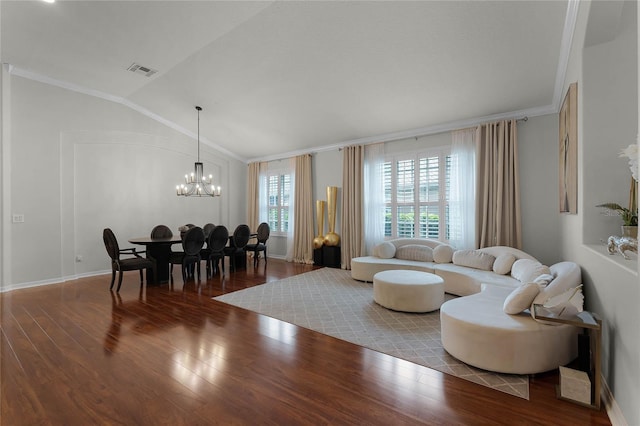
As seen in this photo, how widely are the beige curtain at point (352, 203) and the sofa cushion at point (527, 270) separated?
291 cm

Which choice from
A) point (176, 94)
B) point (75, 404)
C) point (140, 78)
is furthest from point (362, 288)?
point (140, 78)

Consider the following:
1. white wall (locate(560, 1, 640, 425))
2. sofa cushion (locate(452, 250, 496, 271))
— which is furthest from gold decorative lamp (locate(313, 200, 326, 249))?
white wall (locate(560, 1, 640, 425))

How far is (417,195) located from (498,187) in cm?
136

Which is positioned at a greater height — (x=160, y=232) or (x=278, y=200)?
(x=278, y=200)

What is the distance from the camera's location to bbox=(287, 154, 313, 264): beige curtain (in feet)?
23.4

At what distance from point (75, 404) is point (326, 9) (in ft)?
13.4

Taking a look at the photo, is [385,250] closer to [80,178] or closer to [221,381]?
[221,381]

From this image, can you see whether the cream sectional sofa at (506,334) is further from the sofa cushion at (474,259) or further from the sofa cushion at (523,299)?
the sofa cushion at (474,259)

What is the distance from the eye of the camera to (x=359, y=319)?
3404 millimetres

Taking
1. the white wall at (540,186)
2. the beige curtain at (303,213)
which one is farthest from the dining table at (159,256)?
the white wall at (540,186)

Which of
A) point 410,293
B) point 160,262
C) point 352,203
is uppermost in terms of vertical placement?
point 352,203

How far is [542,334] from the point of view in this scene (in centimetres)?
216

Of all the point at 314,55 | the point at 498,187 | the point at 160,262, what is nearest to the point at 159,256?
the point at 160,262

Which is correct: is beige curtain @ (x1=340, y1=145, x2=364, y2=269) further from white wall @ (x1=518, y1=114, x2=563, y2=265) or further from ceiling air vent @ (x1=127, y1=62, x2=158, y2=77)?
ceiling air vent @ (x1=127, y1=62, x2=158, y2=77)
